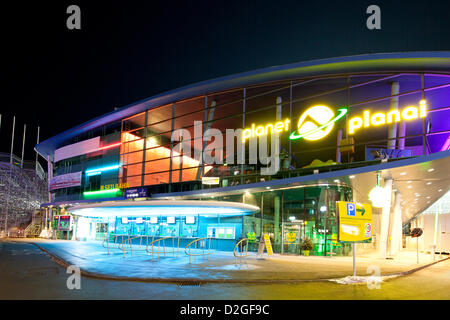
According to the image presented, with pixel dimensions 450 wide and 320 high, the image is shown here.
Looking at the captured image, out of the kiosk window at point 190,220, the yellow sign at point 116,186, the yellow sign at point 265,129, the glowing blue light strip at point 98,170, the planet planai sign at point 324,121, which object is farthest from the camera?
the glowing blue light strip at point 98,170

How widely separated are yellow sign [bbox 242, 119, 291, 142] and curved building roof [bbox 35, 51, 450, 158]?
3.51 meters

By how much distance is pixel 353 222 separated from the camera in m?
12.6

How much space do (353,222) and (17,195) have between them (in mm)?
58223

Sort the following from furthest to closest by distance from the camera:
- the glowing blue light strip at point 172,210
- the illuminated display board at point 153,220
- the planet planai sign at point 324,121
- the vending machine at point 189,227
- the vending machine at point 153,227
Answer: the vending machine at point 153,227 < the illuminated display board at point 153,220 < the vending machine at point 189,227 < the planet planai sign at point 324,121 < the glowing blue light strip at point 172,210

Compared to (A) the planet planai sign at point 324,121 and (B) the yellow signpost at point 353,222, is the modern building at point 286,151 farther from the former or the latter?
(B) the yellow signpost at point 353,222

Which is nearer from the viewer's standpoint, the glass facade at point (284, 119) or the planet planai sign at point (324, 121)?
the planet planai sign at point (324, 121)

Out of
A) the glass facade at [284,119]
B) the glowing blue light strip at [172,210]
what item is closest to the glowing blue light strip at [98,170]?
the glass facade at [284,119]

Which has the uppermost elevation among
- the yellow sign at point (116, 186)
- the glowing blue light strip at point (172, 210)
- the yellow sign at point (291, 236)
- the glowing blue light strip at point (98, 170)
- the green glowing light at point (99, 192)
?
the glowing blue light strip at point (98, 170)

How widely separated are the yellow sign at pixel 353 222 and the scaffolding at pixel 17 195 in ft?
171

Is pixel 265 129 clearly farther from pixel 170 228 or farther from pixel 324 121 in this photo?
pixel 170 228

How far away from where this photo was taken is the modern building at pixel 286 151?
68.2 feet

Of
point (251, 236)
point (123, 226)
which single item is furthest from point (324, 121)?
point (123, 226)
